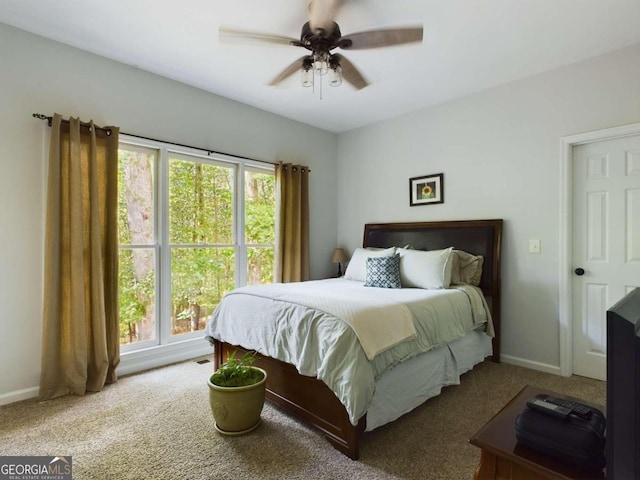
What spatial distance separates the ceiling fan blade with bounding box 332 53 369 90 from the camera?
2.35 metres

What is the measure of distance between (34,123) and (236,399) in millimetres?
2514

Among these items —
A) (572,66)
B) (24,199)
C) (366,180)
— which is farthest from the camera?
(366,180)

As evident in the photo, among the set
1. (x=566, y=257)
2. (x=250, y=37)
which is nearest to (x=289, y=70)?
(x=250, y=37)

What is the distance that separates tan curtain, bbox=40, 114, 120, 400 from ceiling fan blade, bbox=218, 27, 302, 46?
4.59 feet

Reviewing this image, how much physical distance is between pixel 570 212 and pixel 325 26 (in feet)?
8.23

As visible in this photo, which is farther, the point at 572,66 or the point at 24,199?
the point at 572,66

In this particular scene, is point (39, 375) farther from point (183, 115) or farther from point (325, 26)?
point (325, 26)

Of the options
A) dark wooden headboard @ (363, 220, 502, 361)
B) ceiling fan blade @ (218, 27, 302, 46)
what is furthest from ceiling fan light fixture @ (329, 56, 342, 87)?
dark wooden headboard @ (363, 220, 502, 361)

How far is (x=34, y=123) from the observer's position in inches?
101

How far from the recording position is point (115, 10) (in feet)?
7.52

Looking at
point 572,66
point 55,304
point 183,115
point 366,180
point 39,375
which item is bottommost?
point 39,375

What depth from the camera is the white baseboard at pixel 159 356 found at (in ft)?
9.68

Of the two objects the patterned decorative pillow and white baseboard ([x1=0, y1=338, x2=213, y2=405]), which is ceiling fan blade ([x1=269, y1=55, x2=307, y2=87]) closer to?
the patterned decorative pillow

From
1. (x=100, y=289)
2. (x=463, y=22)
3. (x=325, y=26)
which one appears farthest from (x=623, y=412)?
(x=100, y=289)
